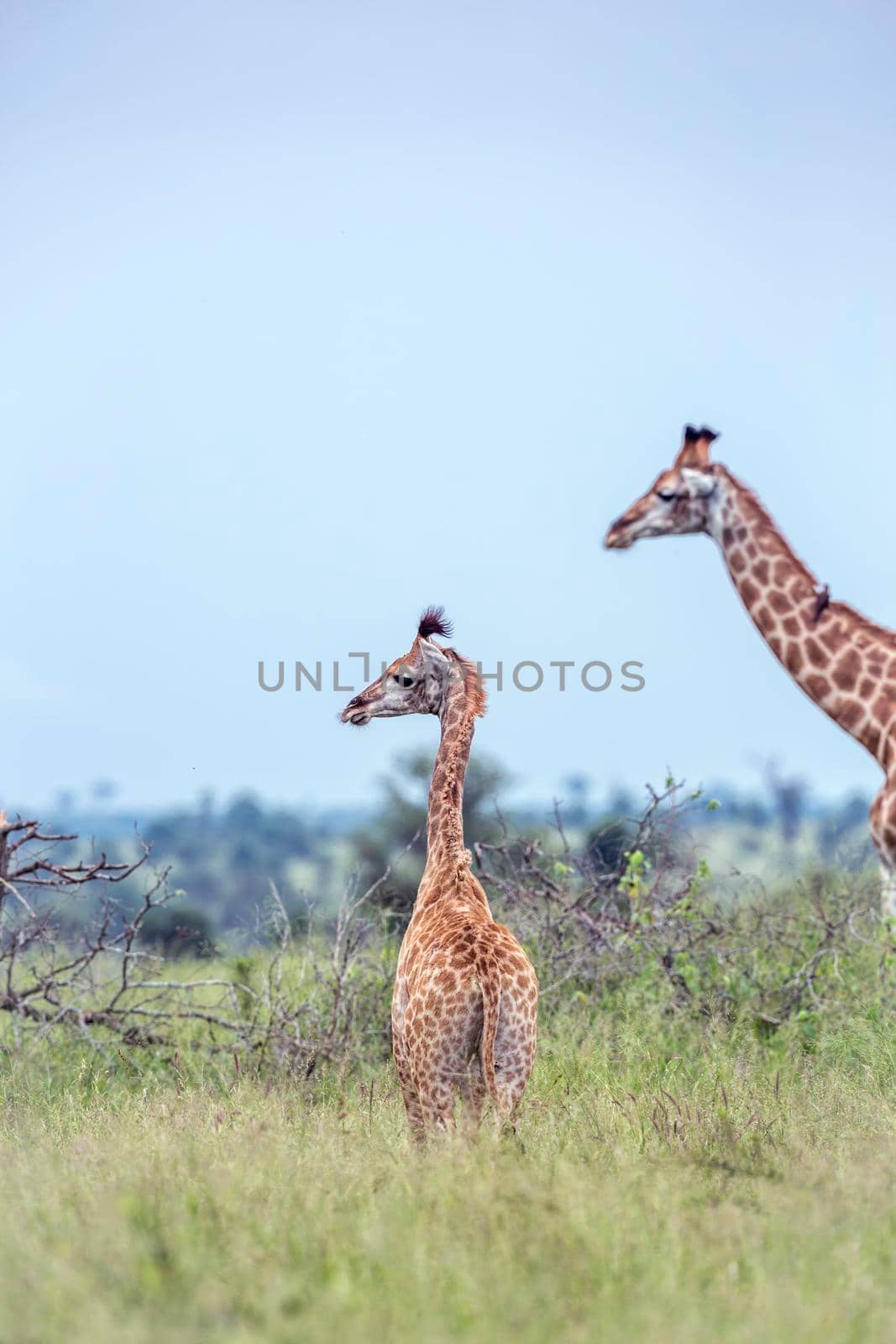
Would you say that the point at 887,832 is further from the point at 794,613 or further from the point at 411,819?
the point at 411,819

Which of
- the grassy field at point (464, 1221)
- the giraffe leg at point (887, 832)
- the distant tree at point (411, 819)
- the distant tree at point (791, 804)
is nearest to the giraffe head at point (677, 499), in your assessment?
the giraffe leg at point (887, 832)

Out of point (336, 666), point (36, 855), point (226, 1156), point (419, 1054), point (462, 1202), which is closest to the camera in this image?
point (462, 1202)

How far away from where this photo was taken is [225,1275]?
4.88 m

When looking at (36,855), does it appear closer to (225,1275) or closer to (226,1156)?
(226,1156)

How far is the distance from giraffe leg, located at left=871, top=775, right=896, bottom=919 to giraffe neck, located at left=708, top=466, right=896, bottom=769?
0.46 metres

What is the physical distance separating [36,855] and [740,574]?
15.8ft

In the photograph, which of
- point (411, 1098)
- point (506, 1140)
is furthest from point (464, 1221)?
point (411, 1098)

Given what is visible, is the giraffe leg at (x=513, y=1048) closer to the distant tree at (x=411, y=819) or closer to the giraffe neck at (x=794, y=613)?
the giraffe neck at (x=794, y=613)

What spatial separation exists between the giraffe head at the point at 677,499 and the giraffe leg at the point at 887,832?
1474 millimetres

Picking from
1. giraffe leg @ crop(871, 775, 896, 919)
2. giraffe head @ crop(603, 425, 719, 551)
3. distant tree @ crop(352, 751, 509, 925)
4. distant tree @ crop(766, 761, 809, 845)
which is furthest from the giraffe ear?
distant tree @ crop(766, 761, 809, 845)

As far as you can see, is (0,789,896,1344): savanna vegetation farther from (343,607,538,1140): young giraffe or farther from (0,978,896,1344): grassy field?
(343,607,538,1140): young giraffe

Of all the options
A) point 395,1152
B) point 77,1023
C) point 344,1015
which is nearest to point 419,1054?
point 395,1152

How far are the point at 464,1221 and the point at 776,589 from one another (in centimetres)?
316

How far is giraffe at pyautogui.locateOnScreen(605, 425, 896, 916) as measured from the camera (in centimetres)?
691
